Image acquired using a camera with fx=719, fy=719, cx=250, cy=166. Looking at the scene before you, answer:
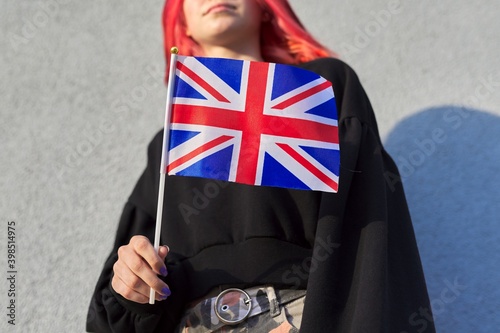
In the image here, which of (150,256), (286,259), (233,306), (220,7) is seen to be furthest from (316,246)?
(220,7)

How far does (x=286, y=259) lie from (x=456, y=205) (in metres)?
0.73

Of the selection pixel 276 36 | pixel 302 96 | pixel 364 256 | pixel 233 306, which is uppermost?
pixel 276 36

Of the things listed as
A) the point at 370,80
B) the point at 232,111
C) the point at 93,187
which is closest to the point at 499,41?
the point at 370,80

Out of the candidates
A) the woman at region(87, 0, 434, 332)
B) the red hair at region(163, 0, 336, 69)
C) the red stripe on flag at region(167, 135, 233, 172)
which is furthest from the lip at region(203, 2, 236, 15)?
the red stripe on flag at region(167, 135, 233, 172)

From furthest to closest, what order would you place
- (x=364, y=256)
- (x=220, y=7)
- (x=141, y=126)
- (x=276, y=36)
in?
1. (x=141, y=126)
2. (x=276, y=36)
3. (x=220, y=7)
4. (x=364, y=256)

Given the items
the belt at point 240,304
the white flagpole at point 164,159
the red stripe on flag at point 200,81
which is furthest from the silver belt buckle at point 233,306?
the red stripe on flag at point 200,81

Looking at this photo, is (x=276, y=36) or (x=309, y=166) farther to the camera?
(x=276, y=36)

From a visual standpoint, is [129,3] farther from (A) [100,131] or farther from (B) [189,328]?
(B) [189,328]

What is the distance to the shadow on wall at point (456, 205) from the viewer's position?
1.78 m

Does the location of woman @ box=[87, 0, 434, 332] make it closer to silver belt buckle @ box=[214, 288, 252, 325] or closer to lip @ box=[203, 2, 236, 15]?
silver belt buckle @ box=[214, 288, 252, 325]

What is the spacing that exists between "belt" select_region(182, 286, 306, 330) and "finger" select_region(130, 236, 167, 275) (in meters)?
0.12

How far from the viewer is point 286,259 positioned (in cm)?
136

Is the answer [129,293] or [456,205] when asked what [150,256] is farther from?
[456,205]

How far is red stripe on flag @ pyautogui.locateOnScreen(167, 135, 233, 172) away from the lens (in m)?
1.30
